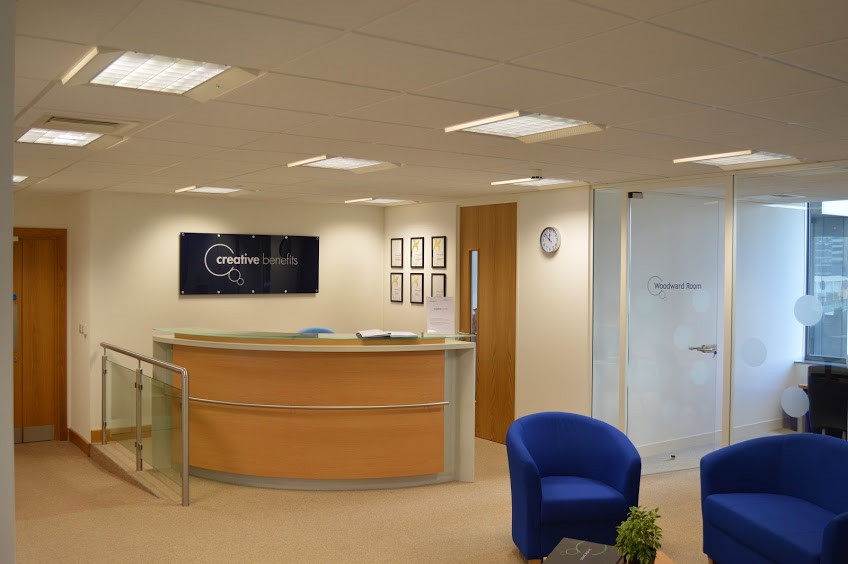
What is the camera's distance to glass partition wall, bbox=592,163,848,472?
602 cm

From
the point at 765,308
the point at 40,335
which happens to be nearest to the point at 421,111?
the point at 765,308

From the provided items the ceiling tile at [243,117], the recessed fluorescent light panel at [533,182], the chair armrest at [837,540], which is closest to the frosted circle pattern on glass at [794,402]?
the chair armrest at [837,540]

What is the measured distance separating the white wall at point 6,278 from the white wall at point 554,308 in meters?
6.29

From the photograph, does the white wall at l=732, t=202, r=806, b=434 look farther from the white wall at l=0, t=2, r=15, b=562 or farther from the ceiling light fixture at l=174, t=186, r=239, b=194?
the white wall at l=0, t=2, r=15, b=562

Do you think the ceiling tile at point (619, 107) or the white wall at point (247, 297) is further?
the white wall at point (247, 297)

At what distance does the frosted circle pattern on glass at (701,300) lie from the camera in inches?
289

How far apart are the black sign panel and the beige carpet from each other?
2721mm

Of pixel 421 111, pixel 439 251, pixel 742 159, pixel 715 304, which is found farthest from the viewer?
pixel 439 251

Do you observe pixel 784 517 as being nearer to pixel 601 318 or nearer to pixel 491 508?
pixel 491 508

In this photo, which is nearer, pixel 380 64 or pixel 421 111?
pixel 380 64

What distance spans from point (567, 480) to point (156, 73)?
3591 millimetres

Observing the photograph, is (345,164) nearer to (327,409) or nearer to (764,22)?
(327,409)

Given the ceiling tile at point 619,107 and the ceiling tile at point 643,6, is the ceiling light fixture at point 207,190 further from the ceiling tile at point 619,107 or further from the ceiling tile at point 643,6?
the ceiling tile at point 643,6

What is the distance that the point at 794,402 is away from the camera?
6199 mm
